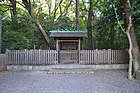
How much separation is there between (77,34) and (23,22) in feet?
20.4

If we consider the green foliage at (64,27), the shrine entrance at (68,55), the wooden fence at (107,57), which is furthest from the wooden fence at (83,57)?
the green foliage at (64,27)

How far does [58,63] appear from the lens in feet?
57.0

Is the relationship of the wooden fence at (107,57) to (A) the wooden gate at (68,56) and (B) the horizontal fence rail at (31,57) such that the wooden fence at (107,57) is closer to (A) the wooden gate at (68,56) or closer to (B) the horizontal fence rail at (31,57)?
(A) the wooden gate at (68,56)

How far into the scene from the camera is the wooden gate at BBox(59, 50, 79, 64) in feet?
57.3

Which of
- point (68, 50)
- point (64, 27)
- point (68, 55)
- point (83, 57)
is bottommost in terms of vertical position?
point (83, 57)

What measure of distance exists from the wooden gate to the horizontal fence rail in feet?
1.93

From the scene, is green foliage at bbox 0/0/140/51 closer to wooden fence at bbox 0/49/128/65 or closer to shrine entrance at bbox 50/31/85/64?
wooden fence at bbox 0/49/128/65

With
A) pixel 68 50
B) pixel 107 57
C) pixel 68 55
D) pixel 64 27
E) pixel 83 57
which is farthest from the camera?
pixel 64 27

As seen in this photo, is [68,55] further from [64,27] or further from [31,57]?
[64,27]

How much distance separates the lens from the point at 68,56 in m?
17.6

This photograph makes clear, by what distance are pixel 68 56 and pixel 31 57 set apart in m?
3.02

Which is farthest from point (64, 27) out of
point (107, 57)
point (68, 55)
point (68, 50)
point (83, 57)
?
point (107, 57)

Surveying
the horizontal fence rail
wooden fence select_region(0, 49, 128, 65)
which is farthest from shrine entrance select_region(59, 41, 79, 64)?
the horizontal fence rail

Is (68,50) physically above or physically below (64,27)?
below
